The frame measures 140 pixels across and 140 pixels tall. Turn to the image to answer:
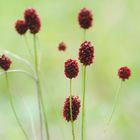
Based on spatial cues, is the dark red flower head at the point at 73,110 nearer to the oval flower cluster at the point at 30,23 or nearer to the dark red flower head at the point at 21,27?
the oval flower cluster at the point at 30,23

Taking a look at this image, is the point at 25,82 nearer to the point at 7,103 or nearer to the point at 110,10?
the point at 7,103

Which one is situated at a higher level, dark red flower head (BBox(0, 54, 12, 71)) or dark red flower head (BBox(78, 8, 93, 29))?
dark red flower head (BBox(78, 8, 93, 29))

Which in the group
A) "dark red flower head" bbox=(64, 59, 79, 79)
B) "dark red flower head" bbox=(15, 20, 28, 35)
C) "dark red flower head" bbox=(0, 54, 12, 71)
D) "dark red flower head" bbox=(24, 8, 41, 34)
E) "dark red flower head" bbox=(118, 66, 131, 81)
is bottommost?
"dark red flower head" bbox=(118, 66, 131, 81)

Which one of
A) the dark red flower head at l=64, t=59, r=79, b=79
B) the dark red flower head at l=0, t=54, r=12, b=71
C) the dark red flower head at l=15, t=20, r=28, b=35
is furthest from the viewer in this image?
the dark red flower head at l=15, t=20, r=28, b=35

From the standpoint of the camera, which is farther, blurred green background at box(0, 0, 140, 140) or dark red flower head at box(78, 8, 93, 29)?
blurred green background at box(0, 0, 140, 140)

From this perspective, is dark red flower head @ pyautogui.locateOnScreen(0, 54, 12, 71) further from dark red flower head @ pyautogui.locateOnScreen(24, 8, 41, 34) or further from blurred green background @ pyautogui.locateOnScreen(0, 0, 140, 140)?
blurred green background @ pyautogui.locateOnScreen(0, 0, 140, 140)

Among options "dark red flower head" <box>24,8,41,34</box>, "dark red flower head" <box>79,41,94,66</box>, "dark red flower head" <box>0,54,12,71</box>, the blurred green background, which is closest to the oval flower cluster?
"dark red flower head" <box>24,8,41,34</box>

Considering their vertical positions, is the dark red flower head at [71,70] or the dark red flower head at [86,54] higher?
the dark red flower head at [86,54]

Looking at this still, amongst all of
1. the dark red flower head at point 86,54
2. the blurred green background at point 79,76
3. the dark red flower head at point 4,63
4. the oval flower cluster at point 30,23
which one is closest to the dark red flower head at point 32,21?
the oval flower cluster at point 30,23
